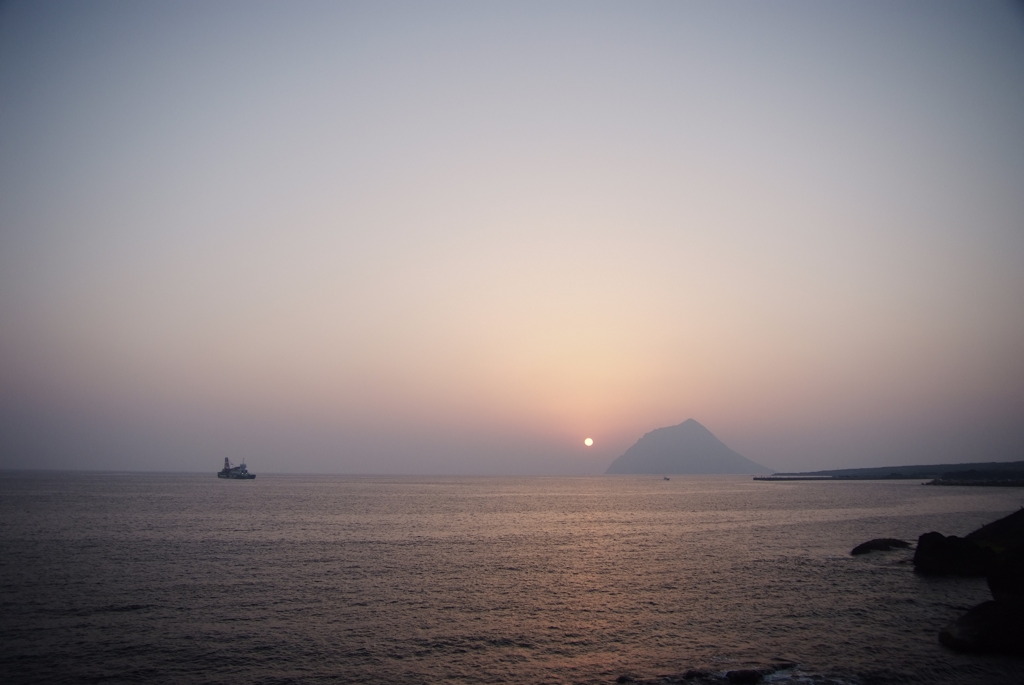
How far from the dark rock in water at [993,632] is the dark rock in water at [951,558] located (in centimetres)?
1871

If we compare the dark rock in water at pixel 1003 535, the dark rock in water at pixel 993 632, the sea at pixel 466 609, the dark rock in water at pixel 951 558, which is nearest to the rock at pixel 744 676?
the sea at pixel 466 609

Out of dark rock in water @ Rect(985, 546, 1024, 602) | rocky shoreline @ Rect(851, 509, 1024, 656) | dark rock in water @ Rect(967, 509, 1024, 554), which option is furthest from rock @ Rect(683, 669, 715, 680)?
dark rock in water @ Rect(967, 509, 1024, 554)

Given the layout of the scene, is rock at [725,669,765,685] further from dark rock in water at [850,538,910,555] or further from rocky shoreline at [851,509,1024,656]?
dark rock in water at [850,538,910,555]

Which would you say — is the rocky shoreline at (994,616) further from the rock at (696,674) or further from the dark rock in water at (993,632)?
the rock at (696,674)

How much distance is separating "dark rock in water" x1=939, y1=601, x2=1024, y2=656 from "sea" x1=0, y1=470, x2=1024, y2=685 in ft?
2.57

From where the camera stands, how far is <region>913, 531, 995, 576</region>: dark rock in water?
4444cm

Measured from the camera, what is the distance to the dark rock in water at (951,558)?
146 feet

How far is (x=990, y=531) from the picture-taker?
51.4 metres

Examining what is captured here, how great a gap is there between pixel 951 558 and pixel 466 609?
35.3m

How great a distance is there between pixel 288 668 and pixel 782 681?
64.1 feet

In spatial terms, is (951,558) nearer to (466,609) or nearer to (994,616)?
Result: (994,616)

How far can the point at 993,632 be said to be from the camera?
88.9 ft

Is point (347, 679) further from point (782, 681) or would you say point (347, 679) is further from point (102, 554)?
point (102, 554)

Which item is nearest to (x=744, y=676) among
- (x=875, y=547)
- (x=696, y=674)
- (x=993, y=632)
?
(x=696, y=674)
